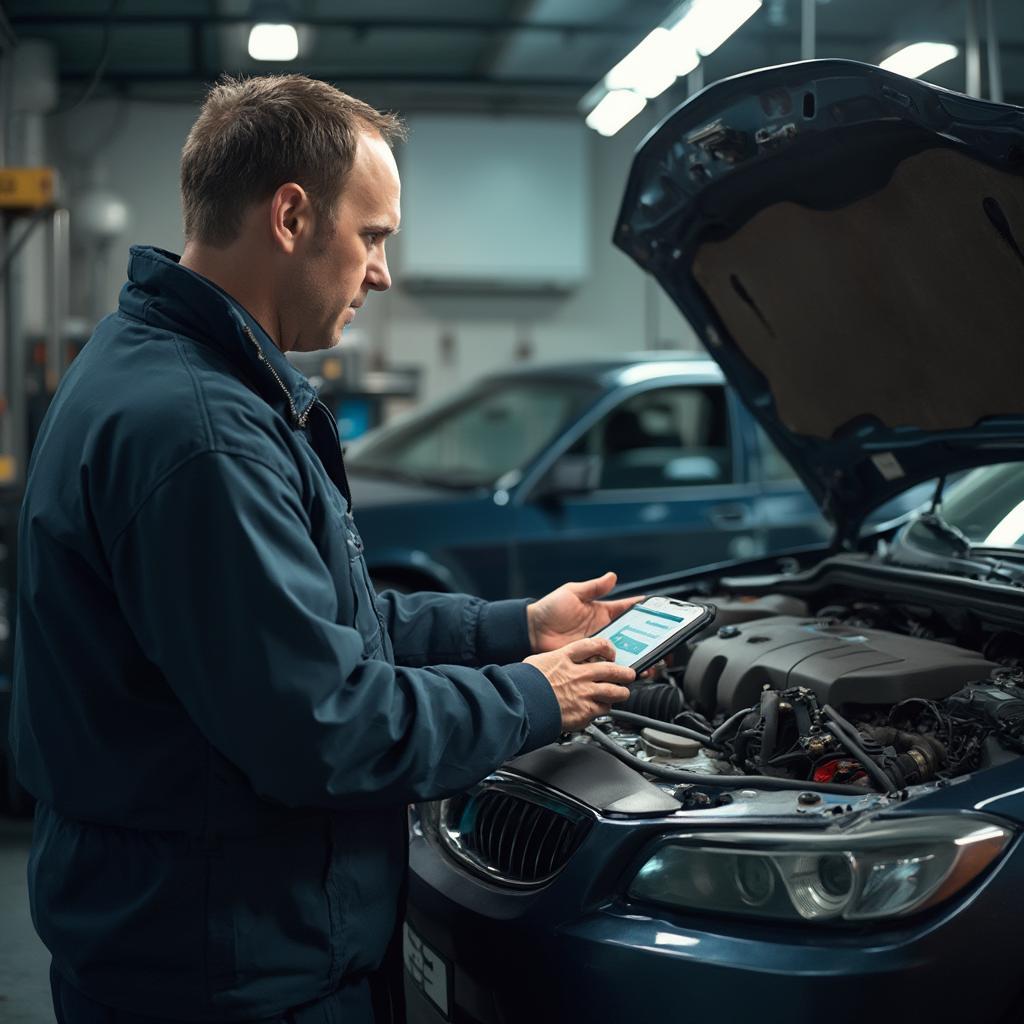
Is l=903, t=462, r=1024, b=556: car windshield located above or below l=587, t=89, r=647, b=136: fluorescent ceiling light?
below

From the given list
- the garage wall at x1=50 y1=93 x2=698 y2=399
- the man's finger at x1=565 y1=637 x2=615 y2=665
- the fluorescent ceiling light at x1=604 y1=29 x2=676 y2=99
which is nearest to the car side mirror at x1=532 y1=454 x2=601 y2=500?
the fluorescent ceiling light at x1=604 y1=29 x2=676 y2=99

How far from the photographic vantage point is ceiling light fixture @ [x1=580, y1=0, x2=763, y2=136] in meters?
5.60

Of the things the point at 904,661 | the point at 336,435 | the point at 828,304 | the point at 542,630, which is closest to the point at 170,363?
the point at 336,435

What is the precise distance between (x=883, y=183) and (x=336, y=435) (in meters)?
1.19

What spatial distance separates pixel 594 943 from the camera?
173 cm

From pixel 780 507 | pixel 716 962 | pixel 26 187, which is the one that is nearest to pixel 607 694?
pixel 716 962

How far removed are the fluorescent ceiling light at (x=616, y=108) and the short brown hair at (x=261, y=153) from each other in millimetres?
5939

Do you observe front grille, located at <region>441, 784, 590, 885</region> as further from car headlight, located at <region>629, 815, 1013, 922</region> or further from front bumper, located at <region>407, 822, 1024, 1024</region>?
car headlight, located at <region>629, 815, 1013, 922</region>

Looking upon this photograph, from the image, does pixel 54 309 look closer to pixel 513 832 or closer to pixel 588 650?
pixel 513 832

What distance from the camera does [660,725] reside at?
7.11 feet

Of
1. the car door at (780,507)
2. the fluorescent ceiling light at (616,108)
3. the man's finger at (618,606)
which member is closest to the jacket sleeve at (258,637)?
the man's finger at (618,606)

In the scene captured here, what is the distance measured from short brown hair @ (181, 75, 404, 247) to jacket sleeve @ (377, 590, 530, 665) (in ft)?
2.64

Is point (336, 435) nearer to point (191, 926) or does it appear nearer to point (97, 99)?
point (191, 926)

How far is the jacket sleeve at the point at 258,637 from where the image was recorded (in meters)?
1.39
